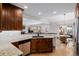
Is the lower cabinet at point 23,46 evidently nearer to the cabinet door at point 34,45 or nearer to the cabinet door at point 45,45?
the cabinet door at point 34,45

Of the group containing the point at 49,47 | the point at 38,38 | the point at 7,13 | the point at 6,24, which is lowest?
the point at 49,47

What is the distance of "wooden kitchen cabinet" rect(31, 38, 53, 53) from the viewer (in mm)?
5969

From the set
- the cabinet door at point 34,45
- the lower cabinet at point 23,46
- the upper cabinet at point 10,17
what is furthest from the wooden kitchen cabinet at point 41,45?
the upper cabinet at point 10,17

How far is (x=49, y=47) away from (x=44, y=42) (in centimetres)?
32

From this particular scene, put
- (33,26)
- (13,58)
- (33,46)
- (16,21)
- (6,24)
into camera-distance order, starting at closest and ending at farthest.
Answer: (13,58), (6,24), (16,21), (33,46), (33,26)

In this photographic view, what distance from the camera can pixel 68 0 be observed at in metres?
1.64

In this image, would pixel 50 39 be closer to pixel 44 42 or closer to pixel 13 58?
pixel 44 42

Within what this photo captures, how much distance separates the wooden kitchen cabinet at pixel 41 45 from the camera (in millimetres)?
5969

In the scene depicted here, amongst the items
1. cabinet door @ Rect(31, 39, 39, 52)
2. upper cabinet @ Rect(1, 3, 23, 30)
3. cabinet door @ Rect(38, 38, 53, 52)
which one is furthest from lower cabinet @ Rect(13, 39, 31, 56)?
cabinet door @ Rect(38, 38, 53, 52)

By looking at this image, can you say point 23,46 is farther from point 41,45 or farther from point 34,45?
point 41,45

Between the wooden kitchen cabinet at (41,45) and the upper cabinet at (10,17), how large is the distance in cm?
121

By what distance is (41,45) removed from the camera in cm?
610

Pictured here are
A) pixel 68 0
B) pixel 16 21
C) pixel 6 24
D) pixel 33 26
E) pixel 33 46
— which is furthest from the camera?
pixel 33 26

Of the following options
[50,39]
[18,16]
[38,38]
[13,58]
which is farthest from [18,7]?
[13,58]
